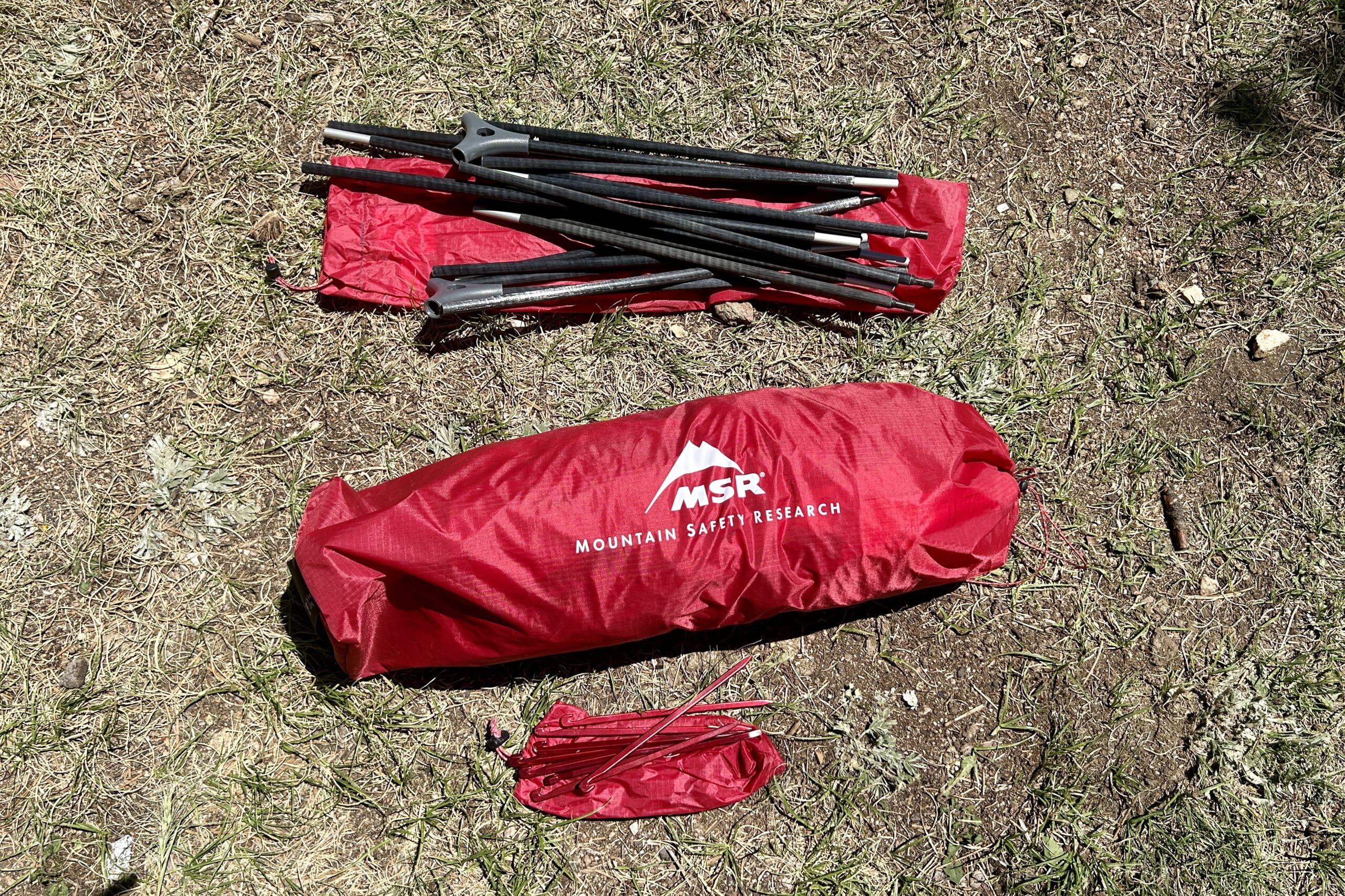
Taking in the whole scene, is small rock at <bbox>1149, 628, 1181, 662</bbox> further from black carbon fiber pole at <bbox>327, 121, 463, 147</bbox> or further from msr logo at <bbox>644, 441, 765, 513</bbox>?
black carbon fiber pole at <bbox>327, 121, 463, 147</bbox>

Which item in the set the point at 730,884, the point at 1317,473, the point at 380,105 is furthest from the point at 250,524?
the point at 1317,473

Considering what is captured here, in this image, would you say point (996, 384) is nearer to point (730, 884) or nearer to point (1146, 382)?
point (1146, 382)

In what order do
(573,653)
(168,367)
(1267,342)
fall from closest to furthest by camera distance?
(573,653)
(168,367)
(1267,342)

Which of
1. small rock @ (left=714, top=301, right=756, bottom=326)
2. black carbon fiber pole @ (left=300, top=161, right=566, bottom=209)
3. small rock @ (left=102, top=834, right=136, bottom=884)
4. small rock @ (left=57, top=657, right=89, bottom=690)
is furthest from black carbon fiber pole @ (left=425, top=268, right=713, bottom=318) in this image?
small rock @ (left=102, top=834, right=136, bottom=884)

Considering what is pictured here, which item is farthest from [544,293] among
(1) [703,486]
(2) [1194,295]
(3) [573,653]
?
(2) [1194,295]

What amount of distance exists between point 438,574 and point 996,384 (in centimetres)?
183

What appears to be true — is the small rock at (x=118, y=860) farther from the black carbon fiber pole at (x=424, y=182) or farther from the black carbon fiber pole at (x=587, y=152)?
the black carbon fiber pole at (x=587, y=152)

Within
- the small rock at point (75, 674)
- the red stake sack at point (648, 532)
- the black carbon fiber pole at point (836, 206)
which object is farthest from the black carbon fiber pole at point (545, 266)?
the small rock at point (75, 674)

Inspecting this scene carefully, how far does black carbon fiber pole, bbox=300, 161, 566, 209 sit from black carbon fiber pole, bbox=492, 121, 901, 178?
0.70ft

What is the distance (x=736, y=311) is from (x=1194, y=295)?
157cm

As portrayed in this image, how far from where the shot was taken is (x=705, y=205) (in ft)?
8.16

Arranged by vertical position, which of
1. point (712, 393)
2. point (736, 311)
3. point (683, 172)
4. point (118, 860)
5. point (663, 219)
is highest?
point (683, 172)

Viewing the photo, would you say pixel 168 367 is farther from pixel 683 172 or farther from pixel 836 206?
pixel 836 206

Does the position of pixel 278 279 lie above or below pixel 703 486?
above
